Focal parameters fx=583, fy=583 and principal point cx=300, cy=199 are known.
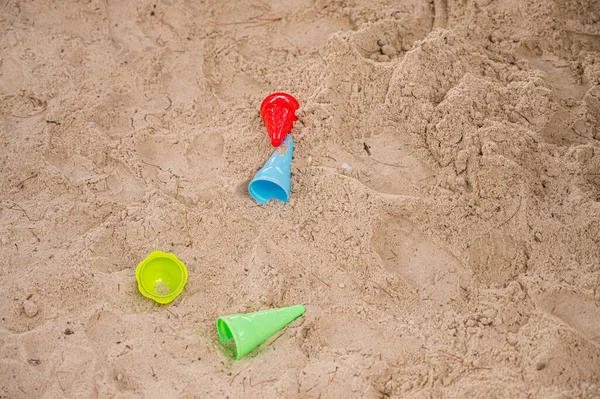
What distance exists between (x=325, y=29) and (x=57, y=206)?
71.8 inches

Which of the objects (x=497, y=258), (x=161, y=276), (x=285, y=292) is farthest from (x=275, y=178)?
(x=497, y=258)

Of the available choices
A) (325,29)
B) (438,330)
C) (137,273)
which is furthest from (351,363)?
(325,29)

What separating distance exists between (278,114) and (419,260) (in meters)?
1.03

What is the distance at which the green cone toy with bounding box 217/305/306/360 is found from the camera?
2295mm

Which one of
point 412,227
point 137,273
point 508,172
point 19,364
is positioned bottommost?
point 19,364

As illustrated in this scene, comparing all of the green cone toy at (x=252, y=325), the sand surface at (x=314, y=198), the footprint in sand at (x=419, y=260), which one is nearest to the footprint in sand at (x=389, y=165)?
the sand surface at (x=314, y=198)

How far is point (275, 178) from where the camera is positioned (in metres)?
2.72

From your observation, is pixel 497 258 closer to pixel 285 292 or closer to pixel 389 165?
pixel 389 165

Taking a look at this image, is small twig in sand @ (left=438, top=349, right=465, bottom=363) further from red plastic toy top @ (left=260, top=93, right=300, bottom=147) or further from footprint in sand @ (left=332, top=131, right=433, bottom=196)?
red plastic toy top @ (left=260, top=93, right=300, bottom=147)

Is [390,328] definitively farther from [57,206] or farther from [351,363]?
[57,206]

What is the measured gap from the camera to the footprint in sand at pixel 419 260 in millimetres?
2523

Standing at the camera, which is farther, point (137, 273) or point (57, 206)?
point (57, 206)

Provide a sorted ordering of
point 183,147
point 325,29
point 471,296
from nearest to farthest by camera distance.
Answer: point 471,296 → point 183,147 → point 325,29

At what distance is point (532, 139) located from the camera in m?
2.74
